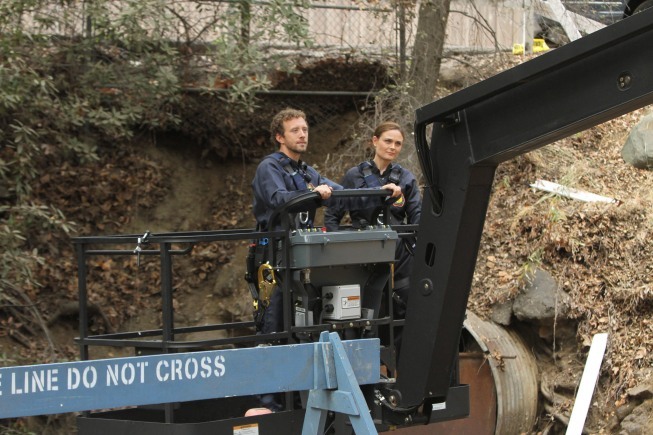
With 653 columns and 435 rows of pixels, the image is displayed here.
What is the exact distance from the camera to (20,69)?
8867 millimetres

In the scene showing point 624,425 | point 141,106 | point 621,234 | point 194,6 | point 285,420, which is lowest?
point 624,425

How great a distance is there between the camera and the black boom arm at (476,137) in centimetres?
403

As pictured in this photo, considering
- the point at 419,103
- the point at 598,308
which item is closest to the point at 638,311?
the point at 598,308

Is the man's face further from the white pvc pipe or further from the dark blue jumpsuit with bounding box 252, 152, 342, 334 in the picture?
the white pvc pipe

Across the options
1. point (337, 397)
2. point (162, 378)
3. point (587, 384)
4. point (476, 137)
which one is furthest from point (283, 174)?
point (587, 384)

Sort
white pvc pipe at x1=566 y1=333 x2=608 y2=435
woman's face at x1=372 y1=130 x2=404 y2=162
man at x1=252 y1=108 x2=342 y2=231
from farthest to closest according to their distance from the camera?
white pvc pipe at x1=566 y1=333 x2=608 y2=435 → woman's face at x1=372 y1=130 x2=404 y2=162 → man at x1=252 y1=108 x2=342 y2=231

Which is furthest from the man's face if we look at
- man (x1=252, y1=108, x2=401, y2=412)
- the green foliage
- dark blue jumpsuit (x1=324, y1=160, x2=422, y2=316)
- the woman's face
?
the green foliage

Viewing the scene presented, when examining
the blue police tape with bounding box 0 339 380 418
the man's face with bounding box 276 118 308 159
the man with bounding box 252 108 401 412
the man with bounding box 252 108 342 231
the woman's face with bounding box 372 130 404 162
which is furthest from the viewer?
the woman's face with bounding box 372 130 404 162

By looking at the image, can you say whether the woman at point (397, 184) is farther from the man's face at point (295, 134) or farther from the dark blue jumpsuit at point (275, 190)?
the man's face at point (295, 134)

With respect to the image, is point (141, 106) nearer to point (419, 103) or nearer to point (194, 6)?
point (194, 6)

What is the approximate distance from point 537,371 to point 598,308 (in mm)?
800

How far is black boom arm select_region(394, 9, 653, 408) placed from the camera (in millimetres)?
4031

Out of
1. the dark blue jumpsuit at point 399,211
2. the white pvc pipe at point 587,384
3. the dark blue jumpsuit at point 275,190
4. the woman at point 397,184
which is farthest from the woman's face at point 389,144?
the white pvc pipe at point 587,384

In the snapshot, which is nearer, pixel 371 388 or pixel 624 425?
pixel 371 388
